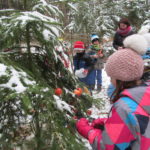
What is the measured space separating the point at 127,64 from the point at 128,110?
37cm

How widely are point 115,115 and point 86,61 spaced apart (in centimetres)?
388

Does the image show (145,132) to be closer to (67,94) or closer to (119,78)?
(119,78)

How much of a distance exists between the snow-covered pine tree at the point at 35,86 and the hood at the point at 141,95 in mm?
598

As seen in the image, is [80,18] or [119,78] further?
[80,18]

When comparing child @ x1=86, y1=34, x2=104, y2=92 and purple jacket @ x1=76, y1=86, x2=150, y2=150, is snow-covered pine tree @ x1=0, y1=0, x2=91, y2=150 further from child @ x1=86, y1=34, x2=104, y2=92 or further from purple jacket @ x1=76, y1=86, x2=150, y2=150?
child @ x1=86, y1=34, x2=104, y2=92

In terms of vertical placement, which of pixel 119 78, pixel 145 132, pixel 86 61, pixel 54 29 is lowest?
pixel 86 61

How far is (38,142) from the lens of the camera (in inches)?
79.5

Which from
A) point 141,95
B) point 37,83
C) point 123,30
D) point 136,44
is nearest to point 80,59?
point 123,30

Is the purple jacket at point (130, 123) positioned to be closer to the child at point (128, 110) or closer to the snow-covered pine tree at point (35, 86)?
the child at point (128, 110)

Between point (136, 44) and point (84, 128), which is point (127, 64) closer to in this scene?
point (136, 44)

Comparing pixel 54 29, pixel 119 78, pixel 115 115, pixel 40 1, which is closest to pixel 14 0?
pixel 40 1

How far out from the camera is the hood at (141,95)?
4.70 feet

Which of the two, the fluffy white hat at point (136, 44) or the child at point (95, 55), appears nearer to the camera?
the fluffy white hat at point (136, 44)

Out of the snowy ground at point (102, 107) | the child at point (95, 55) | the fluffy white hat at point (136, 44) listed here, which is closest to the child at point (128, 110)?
the fluffy white hat at point (136, 44)
